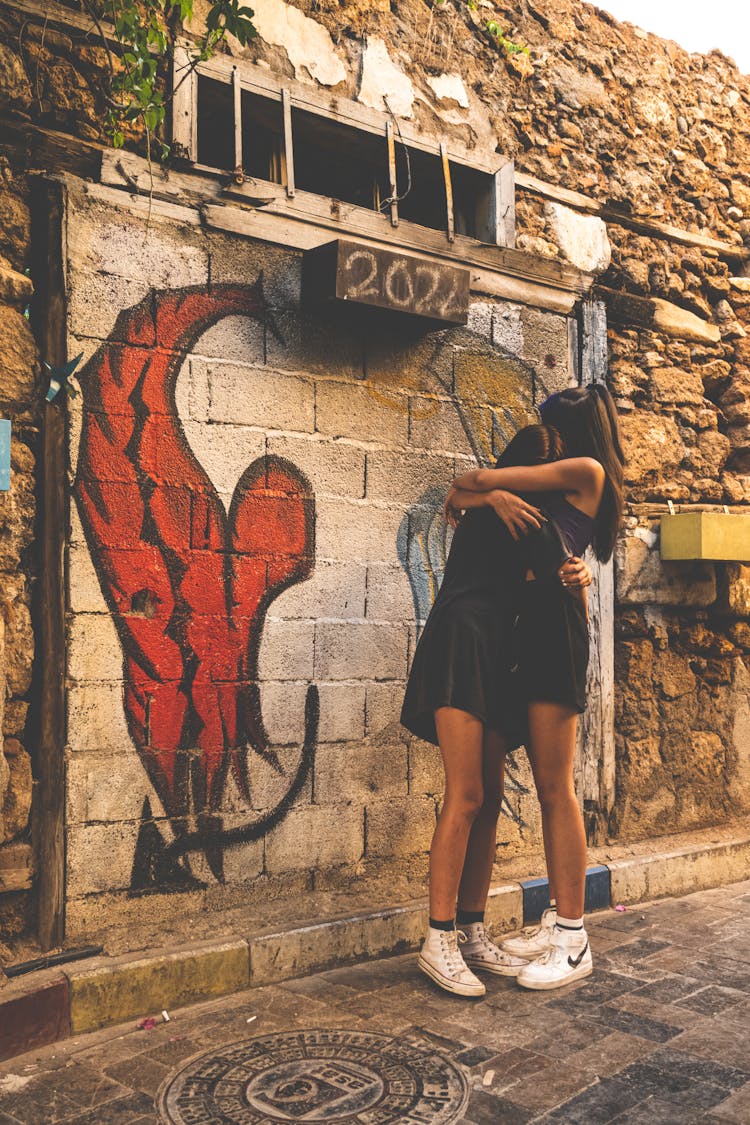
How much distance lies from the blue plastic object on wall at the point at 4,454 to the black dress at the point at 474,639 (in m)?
1.53

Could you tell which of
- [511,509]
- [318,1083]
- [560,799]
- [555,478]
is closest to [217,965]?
[318,1083]

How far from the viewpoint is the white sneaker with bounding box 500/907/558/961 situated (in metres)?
3.73

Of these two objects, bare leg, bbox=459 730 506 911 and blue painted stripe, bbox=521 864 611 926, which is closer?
bare leg, bbox=459 730 506 911

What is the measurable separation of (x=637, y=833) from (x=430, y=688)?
2244 millimetres

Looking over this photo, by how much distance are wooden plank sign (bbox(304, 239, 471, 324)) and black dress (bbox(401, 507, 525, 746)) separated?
1.03m

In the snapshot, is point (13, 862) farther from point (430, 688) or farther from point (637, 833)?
point (637, 833)

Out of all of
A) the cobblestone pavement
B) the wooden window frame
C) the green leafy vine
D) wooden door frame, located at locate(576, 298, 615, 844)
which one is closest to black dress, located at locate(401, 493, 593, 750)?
the cobblestone pavement

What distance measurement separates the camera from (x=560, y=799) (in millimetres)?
3629

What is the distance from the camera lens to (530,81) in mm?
5133

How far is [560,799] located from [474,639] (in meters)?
0.67

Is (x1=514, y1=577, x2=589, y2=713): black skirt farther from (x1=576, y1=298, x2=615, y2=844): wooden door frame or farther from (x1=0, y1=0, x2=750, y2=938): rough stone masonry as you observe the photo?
(x1=576, y1=298, x2=615, y2=844): wooden door frame

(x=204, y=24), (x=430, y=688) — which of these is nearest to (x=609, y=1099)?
(x=430, y=688)

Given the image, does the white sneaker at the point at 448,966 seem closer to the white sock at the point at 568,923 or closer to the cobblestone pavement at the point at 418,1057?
the cobblestone pavement at the point at 418,1057

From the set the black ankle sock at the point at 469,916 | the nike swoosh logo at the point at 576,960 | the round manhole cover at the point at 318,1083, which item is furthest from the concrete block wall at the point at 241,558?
the nike swoosh logo at the point at 576,960
